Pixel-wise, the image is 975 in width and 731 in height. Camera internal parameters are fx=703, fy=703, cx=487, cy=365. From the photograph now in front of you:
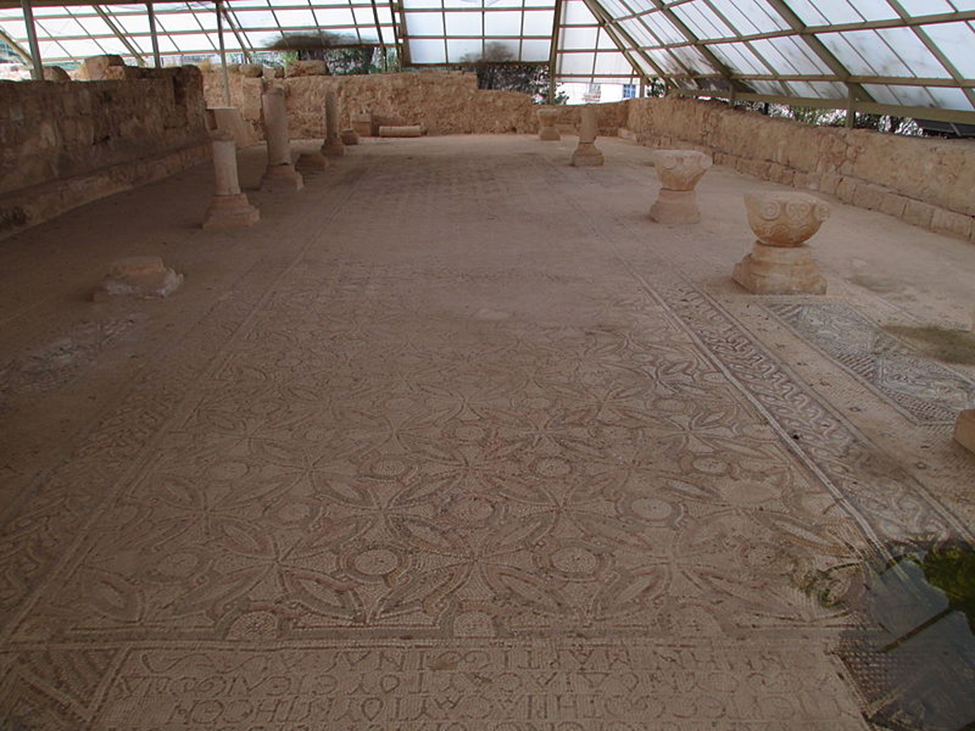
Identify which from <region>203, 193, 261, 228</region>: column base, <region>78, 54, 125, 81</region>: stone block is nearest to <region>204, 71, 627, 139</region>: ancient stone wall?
<region>78, 54, 125, 81</region>: stone block

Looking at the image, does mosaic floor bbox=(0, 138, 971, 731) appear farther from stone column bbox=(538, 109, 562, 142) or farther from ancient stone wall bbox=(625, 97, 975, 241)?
stone column bbox=(538, 109, 562, 142)

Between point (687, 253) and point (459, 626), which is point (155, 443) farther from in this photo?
point (687, 253)

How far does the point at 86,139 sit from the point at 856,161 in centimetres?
1095

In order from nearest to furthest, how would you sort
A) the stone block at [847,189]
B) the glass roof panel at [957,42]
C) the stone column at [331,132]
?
the glass roof panel at [957,42] < the stone block at [847,189] < the stone column at [331,132]

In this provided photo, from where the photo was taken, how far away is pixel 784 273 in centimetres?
557

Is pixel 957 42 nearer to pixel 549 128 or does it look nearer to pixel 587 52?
pixel 549 128

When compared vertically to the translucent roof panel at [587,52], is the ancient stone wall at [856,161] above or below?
below

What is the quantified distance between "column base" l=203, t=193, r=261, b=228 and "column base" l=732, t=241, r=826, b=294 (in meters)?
5.58

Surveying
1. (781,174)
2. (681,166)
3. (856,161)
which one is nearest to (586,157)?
(781,174)

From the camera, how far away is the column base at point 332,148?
1512 centimetres

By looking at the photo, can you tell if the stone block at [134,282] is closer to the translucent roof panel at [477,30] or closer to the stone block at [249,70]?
the translucent roof panel at [477,30]

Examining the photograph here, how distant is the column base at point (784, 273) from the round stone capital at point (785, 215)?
10 centimetres

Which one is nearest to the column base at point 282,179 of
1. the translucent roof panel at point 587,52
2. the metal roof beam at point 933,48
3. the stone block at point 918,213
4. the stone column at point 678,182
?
the stone column at point 678,182

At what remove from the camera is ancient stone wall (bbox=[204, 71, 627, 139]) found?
2016 centimetres
